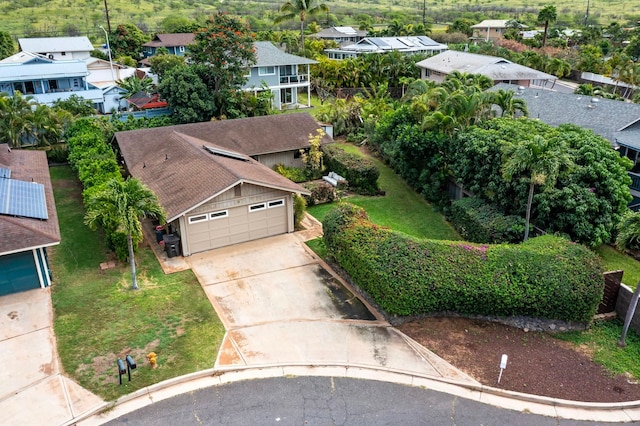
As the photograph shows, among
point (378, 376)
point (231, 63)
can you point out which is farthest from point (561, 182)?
point (231, 63)

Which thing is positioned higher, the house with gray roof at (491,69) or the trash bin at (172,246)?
the house with gray roof at (491,69)

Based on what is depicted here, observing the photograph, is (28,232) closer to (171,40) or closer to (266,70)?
(266,70)

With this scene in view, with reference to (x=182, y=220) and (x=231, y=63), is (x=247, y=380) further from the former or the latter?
(x=231, y=63)

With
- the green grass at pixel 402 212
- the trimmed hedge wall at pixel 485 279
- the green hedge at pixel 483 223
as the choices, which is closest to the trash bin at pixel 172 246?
the green grass at pixel 402 212

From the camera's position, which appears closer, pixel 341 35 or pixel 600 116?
pixel 600 116

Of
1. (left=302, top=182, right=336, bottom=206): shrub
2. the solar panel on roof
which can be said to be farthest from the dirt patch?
the solar panel on roof

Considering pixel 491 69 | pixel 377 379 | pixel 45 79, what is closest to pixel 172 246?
pixel 377 379

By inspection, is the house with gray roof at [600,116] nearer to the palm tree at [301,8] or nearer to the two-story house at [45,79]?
the palm tree at [301,8]
